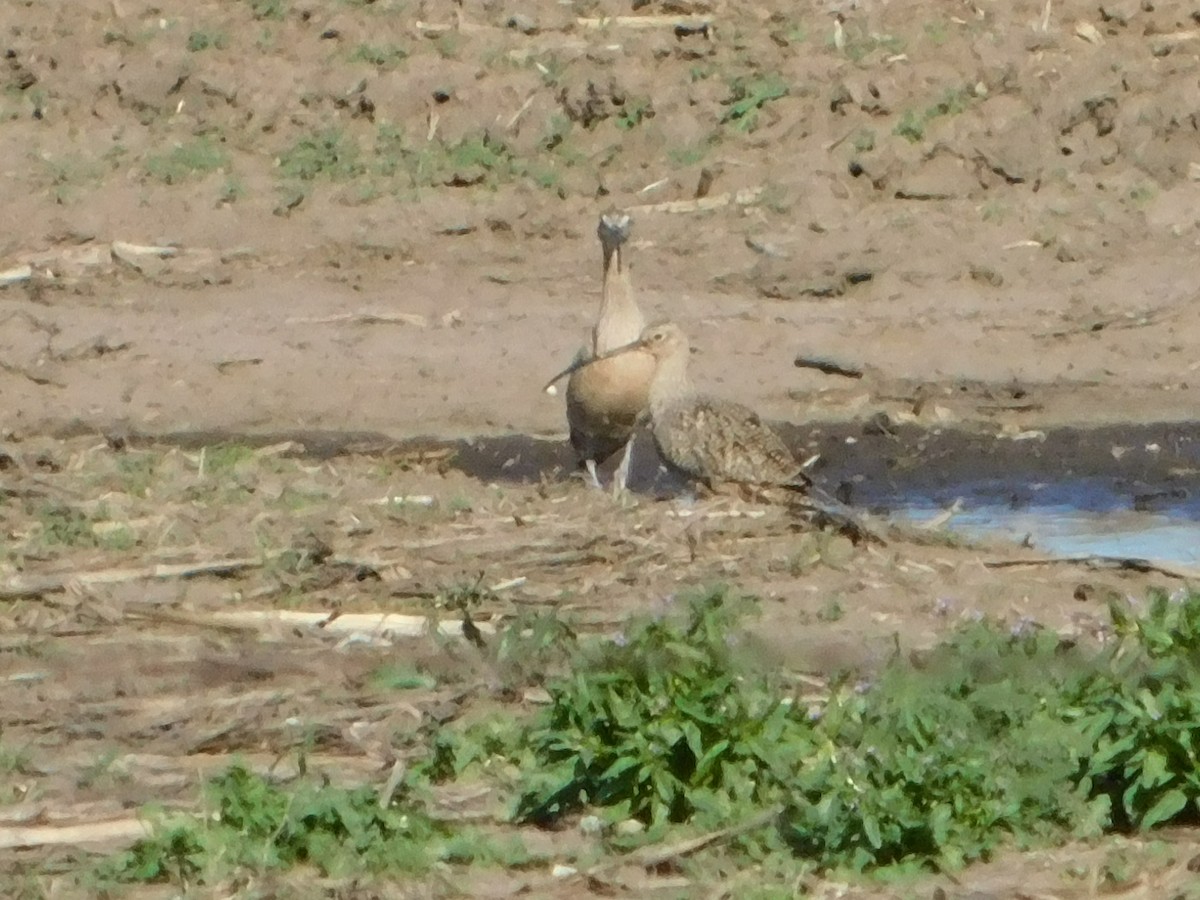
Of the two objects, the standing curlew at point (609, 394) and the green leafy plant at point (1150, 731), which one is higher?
the green leafy plant at point (1150, 731)

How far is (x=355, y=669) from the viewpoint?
7.61 metres

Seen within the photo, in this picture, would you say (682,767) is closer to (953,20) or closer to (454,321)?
(454,321)

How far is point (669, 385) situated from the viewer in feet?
36.4

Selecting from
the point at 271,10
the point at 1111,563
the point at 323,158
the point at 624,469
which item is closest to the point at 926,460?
the point at 624,469

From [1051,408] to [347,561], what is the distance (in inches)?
205

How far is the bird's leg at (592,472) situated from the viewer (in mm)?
11022

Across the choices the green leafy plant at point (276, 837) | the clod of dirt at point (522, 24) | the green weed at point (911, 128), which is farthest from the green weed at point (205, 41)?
the green leafy plant at point (276, 837)

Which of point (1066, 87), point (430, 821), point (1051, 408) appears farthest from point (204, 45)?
point (430, 821)

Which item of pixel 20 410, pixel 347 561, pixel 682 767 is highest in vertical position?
pixel 682 767

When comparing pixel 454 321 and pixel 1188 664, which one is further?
pixel 454 321

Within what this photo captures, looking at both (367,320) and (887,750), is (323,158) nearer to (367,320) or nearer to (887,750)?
(367,320)

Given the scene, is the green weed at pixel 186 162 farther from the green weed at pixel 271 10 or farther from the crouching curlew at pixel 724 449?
the crouching curlew at pixel 724 449

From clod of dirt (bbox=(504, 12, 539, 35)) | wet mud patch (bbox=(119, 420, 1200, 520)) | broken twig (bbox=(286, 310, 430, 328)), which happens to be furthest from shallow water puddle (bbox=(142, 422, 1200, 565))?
clod of dirt (bbox=(504, 12, 539, 35))

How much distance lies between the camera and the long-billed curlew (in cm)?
1150
